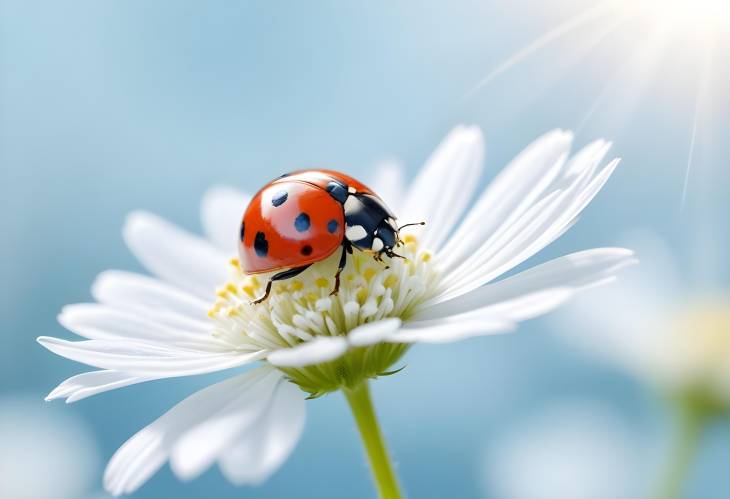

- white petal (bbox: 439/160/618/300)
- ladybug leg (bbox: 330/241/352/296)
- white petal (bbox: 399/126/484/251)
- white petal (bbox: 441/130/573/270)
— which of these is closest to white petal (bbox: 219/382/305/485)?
ladybug leg (bbox: 330/241/352/296)

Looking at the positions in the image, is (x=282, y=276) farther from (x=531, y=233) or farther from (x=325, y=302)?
(x=531, y=233)

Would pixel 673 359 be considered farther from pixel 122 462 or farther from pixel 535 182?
pixel 122 462

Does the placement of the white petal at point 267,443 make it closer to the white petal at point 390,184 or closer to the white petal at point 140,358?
the white petal at point 140,358

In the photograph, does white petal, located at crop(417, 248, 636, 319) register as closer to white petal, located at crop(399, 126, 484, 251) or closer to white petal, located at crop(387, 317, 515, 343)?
white petal, located at crop(387, 317, 515, 343)

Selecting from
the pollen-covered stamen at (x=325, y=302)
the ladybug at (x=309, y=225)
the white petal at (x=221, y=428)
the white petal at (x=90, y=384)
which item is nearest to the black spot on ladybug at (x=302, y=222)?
the ladybug at (x=309, y=225)

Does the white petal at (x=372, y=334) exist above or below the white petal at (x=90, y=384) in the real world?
below

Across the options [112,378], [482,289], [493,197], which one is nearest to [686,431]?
[493,197]

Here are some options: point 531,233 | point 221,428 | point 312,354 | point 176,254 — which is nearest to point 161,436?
point 221,428
